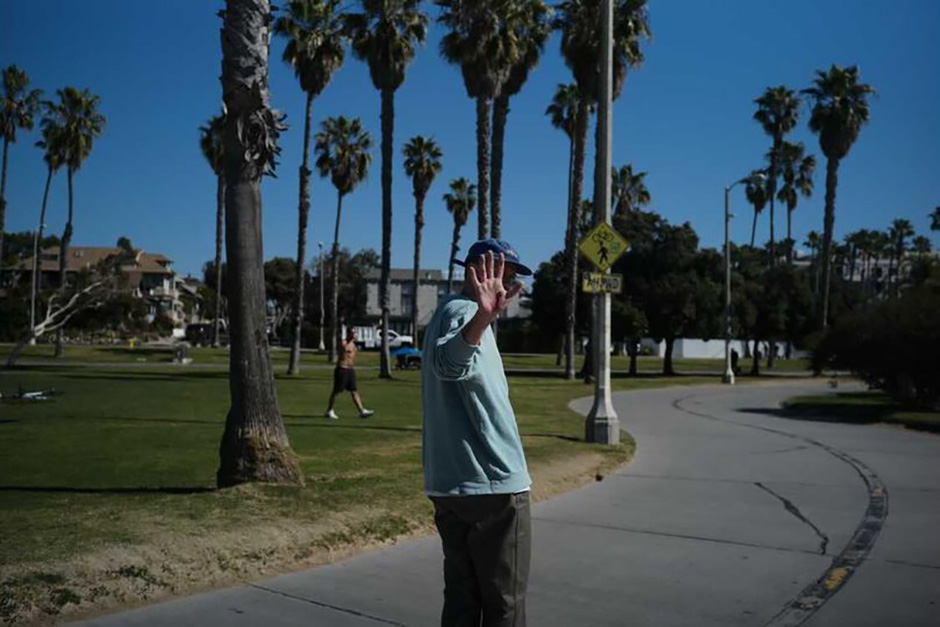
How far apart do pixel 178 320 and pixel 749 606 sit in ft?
335

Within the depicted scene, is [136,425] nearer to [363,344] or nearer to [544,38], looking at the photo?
[544,38]

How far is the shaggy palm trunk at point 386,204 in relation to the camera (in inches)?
1346

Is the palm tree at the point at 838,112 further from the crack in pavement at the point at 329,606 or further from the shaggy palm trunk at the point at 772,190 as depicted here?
the crack in pavement at the point at 329,606

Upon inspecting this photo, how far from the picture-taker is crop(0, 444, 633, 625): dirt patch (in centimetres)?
508

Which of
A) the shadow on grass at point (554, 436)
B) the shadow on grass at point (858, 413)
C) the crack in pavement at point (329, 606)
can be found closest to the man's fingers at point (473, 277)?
the crack in pavement at point (329, 606)

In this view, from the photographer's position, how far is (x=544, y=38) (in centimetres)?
3619

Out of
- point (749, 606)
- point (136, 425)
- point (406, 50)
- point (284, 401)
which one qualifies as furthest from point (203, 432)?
point (406, 50)

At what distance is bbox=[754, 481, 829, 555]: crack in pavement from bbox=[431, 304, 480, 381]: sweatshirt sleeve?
495cm

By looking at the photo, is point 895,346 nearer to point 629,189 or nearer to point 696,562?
point 696,562

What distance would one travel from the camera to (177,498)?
7562mm

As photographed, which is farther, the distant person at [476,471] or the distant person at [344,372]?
the distant person at [344,372]

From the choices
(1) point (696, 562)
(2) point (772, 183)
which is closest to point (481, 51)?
(1) point (696, 562)

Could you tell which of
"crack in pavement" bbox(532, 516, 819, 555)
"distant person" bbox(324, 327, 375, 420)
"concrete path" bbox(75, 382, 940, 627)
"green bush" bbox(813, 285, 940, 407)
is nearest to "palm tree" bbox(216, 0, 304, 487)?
"concrete path" bbox(75, 382, 940, 627)

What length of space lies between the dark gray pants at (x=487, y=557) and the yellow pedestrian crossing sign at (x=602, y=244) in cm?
1043
